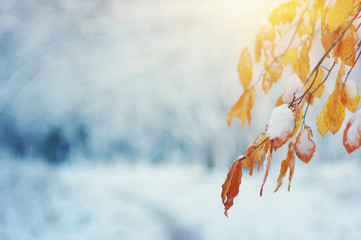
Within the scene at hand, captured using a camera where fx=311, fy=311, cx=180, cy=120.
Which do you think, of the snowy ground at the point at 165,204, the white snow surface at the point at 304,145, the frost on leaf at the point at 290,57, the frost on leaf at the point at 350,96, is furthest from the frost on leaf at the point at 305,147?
the snowy ground at the point at 165,204

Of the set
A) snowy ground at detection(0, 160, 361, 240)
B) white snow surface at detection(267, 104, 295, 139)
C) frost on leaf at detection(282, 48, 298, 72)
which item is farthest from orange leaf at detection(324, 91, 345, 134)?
snowy ground at detection(0, 160, 361, 240)

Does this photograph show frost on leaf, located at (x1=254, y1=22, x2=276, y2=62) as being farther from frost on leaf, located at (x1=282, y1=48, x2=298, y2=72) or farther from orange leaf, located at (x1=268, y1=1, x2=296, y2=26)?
frost on leaf, located at (x1=282, y1=48, x2=298, y2=72)

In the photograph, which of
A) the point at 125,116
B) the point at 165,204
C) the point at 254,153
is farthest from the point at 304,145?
the point at 125,116

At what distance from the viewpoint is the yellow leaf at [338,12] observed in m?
0.50

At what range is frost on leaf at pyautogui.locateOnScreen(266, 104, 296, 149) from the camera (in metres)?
0.49

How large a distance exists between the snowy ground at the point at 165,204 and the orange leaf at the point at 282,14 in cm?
167

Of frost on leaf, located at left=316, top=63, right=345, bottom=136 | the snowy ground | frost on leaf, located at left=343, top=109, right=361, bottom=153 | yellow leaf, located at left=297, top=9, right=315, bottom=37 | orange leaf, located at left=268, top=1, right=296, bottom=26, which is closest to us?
frost on leaf, located at left=343, top=109, right=361, bottom=153

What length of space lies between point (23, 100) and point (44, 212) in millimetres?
935

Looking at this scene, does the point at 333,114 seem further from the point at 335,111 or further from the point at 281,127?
the point at 281,127

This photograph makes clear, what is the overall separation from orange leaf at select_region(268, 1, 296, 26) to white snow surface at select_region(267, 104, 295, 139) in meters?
0.28

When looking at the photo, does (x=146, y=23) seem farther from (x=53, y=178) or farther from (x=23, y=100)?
(x=53, y=178)

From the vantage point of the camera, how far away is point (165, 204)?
2688 mm

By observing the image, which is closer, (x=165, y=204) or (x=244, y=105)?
(x=244, y=105)

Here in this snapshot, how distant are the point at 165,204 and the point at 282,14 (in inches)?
88.0
